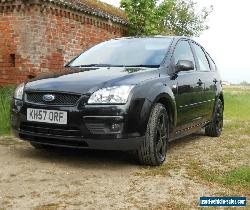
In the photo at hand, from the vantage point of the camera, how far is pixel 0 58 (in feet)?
46.4

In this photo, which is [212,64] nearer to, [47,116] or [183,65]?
[183,65]

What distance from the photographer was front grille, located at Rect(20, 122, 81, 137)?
5.22 meters

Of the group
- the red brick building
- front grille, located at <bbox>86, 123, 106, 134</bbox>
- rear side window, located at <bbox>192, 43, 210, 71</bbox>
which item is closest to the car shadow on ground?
front grille, located at <bbox>86, 123, 106, 134</bbox>

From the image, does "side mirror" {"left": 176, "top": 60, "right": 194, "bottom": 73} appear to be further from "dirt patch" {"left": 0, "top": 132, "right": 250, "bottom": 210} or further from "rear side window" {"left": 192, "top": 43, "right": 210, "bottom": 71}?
"rear side window" {"left": 192, "top": 43, "right": 210, "bottom": 71}

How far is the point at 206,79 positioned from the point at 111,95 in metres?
2.77

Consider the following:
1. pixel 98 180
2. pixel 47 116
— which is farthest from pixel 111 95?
pixel 98 180

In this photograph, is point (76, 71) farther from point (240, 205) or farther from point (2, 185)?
point (240, 205)

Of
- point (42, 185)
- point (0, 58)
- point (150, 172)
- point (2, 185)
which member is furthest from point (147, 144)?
point (0, 58)

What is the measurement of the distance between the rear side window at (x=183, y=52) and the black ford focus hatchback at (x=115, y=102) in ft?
0.12

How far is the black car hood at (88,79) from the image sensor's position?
5.28 m

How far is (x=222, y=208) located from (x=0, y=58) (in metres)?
11.1

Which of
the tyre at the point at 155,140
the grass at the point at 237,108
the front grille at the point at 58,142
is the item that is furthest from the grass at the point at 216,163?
the grass at the point at 237,108

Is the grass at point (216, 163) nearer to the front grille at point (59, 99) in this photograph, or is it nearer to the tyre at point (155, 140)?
the tyre at point (155, 140)

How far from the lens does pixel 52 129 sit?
5.31m
